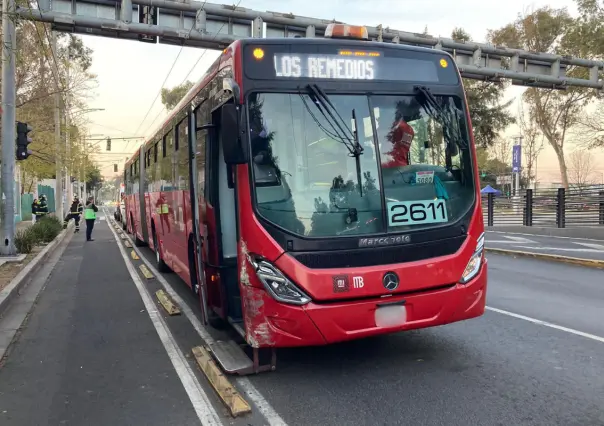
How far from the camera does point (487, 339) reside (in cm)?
608

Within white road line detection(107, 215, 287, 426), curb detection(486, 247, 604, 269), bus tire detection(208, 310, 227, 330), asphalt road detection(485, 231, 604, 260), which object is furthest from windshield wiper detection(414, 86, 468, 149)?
asphalt road detection(485, 231, 604, 260)

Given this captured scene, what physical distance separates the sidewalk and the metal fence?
663 inches

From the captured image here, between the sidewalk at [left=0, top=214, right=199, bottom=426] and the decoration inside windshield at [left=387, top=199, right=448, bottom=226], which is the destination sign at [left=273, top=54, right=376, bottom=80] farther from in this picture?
the sidewalk at [left=0, top=214, right=199, bottom=426]

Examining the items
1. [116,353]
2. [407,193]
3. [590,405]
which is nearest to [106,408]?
[116,353]

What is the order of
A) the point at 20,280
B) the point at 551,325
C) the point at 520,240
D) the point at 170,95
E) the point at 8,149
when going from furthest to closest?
the point at 170,95 → the point at 520,240 → the point at 8,149 → the point at 20,280 → the point at 551,325

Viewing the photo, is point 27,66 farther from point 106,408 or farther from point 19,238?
point 106,408

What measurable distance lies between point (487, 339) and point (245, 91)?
387 cm

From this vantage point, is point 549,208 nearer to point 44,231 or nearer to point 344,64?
point 344,64

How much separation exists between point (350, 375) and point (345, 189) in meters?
1.77

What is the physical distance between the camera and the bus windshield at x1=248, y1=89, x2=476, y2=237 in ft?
15.6

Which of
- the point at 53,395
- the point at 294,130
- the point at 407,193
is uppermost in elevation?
the point at 294,130

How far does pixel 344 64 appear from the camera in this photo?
5.11m

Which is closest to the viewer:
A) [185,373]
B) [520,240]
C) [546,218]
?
[185,373]

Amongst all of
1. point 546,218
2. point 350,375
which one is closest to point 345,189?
point 350,375
